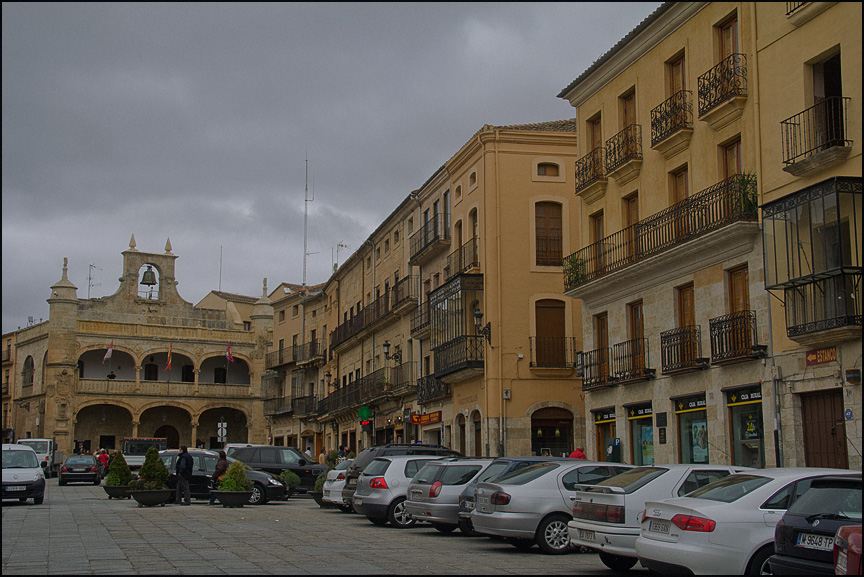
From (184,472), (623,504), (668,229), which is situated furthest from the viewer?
(184,472)

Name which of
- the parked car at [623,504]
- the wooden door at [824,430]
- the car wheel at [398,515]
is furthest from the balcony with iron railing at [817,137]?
the car wheel at [398,515]

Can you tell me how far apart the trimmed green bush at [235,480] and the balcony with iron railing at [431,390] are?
44.3ft

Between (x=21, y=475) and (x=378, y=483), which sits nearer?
(x=378, y=483)

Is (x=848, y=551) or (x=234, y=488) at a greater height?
(x=848, y=551)

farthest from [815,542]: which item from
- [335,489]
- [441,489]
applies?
[335,489]

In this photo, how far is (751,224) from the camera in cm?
1927

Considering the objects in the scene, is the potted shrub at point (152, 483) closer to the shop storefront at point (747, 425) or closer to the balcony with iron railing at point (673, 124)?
the shop storefront at point (747, 425)

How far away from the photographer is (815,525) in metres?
9.09

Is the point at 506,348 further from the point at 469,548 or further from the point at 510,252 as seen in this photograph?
the point at 469,548

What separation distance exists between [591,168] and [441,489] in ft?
41.6

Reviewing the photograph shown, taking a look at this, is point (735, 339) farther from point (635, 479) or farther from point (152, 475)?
point (152, 475)

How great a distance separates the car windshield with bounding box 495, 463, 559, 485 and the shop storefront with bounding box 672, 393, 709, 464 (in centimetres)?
747

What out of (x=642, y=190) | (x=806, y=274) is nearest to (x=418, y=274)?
(x=642, y=190)

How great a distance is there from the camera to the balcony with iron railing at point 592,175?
2611cm
